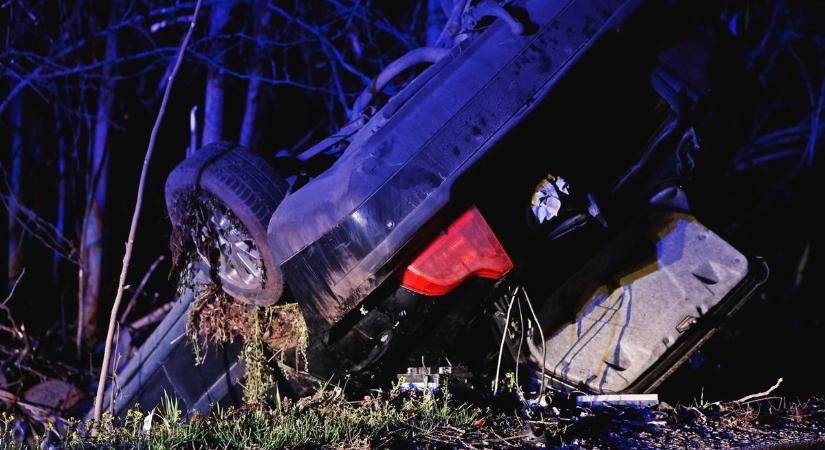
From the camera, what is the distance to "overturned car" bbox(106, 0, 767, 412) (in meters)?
2.49

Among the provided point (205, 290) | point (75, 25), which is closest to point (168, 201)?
point (205, 290)

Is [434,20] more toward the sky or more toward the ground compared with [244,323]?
more toward the sky

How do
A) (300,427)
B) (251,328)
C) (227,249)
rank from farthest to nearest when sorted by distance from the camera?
1. (251,328)
2. (227,249)
3. (300,427)

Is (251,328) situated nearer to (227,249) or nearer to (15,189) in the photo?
(227,249)

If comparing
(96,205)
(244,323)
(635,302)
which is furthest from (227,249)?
(96,205)

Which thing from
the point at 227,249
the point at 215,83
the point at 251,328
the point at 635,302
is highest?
the point at 215,83

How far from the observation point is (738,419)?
9.14 feet

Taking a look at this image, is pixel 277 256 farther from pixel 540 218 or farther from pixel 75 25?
pixel 75 25

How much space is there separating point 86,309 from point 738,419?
5.78m

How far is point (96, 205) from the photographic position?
646cm

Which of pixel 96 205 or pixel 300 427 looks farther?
pixel 96 205

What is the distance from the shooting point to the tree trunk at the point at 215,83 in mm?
6168

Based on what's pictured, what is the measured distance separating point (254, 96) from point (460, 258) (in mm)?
4609

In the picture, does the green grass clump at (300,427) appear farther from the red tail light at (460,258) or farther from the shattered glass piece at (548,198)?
the shattered glass piece at (548,198)
